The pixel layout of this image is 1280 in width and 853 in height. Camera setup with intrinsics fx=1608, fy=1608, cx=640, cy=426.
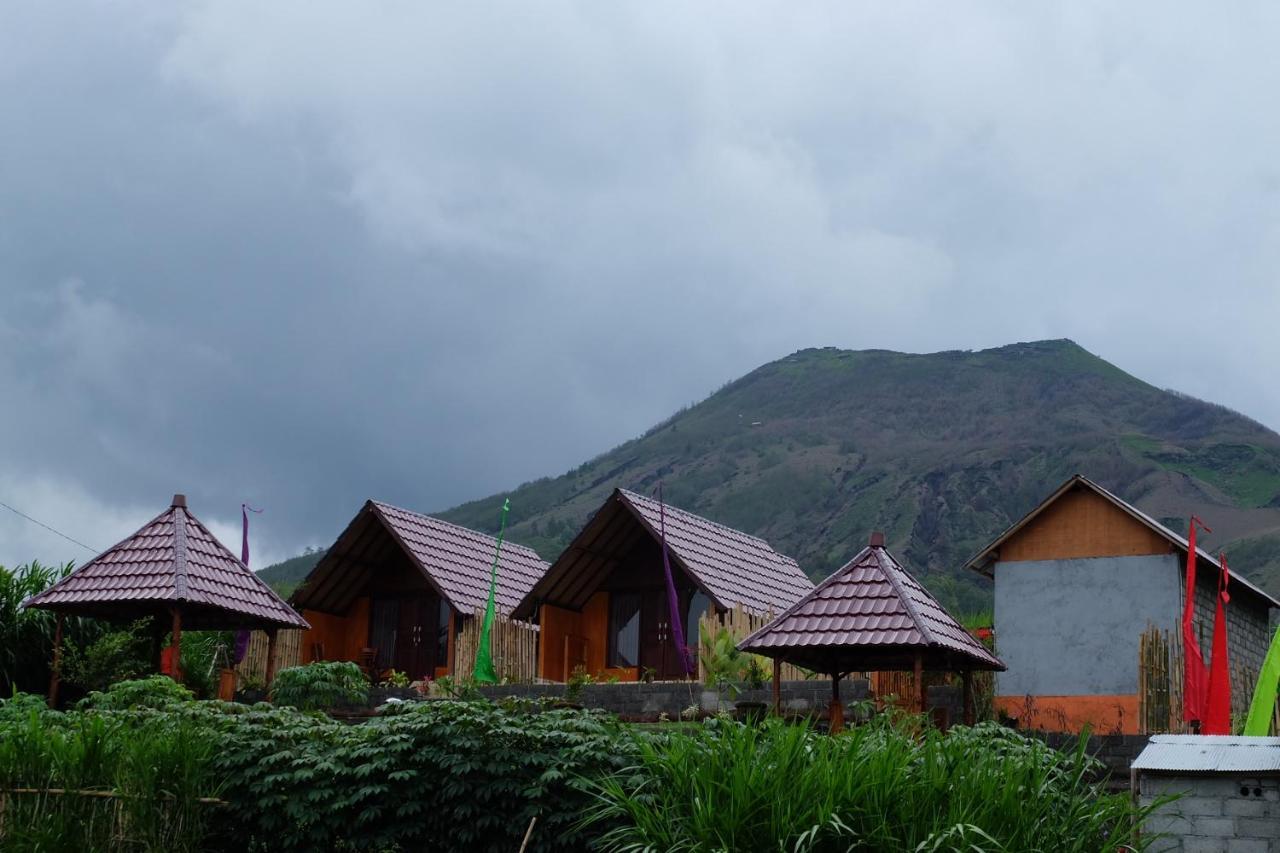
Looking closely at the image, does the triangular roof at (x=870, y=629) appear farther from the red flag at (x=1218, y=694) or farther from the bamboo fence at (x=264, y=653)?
the bamboo fence at (x=264, y=653)

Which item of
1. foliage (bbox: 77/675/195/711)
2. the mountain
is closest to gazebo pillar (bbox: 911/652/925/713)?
foliage (bbox: 77/675/195/711)

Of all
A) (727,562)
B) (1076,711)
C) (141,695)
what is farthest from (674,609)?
(141,695)

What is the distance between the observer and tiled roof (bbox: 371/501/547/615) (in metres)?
26.4

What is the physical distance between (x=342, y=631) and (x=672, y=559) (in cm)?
710

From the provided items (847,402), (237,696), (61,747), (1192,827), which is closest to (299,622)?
(237,696)

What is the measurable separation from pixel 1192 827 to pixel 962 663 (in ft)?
19.5

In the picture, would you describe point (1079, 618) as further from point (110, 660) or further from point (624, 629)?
point (110, 660)

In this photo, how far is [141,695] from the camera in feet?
53.7

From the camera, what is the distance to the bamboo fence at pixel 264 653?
25.7 m

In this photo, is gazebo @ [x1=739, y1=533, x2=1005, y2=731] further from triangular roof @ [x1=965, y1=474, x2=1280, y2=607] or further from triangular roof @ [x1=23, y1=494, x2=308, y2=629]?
triangular roof @ [x1=23, y1=494, x2=308, y2=629]

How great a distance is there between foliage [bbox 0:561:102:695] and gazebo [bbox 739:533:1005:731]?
1058cm

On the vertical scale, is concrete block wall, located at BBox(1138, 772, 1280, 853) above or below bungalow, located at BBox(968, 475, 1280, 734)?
below

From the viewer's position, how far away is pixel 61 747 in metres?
12.3

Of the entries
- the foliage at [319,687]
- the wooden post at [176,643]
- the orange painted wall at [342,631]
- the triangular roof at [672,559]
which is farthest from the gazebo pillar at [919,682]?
the orange painted wall at [342,631]
